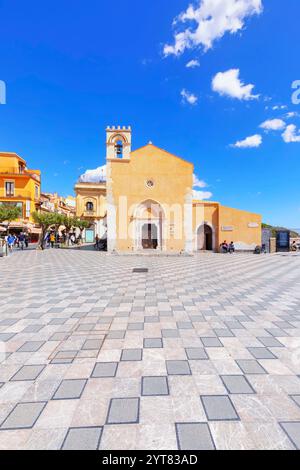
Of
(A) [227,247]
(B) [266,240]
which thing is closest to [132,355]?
(A) [227,247]

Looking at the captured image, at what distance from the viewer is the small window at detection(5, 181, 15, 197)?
29250mm

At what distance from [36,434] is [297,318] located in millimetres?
4645

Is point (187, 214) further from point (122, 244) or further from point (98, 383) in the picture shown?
point (98, 383)

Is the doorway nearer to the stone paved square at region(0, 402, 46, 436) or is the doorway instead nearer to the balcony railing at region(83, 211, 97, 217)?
the balcony railing at region(83, 211, 97, 217)

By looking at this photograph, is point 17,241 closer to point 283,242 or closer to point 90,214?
point 90,214

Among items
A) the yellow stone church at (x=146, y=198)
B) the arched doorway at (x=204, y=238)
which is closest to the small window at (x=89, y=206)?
the yellow stone church at (x=146, y=198)

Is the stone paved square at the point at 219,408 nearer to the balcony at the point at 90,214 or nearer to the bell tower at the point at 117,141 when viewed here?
the bell tower at the point at 117,141

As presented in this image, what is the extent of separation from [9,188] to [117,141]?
18.9 metres

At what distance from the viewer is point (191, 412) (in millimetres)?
1988

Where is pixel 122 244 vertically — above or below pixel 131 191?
below

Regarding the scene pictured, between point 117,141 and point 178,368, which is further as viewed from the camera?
point 117,141

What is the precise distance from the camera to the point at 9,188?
29.4 m

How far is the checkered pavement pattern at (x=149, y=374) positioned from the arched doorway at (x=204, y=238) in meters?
17.8

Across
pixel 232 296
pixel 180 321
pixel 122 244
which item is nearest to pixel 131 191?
pixel 122 244
